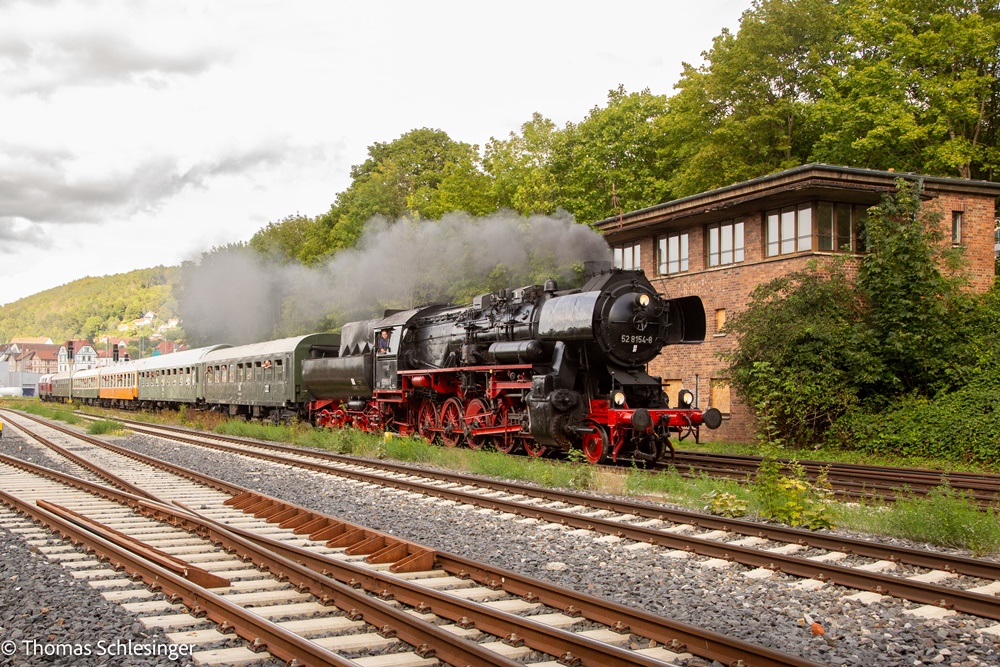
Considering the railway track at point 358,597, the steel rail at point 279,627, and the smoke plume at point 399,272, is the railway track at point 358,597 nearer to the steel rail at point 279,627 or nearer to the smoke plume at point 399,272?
the steel rail at point 279,627

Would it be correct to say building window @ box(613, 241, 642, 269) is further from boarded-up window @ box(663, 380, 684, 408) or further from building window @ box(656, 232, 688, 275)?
boarded-up window @ box(663, 380, 684, 408)

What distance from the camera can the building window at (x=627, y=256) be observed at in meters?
27.4

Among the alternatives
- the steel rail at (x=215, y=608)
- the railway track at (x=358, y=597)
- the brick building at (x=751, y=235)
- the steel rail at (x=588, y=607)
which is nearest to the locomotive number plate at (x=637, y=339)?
the brick building at (x=751, y=235)

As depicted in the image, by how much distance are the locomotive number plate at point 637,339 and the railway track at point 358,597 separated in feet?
23.0

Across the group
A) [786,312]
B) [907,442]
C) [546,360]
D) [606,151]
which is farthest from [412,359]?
[606,151]

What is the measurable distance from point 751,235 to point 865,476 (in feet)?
33.8

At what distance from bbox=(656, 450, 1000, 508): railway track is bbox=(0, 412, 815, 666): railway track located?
5.40 m

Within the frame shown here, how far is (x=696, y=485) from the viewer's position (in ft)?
36.5

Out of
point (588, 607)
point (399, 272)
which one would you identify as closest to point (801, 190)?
point (399, 272)

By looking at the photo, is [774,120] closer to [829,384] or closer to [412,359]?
[829,384]

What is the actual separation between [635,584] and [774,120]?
29947mm

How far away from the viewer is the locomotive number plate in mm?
14852

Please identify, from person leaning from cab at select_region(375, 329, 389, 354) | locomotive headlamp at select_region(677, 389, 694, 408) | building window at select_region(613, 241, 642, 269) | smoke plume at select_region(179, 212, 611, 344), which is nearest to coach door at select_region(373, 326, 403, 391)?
person leaning from cab at select_region(375, 329, 389, 354)

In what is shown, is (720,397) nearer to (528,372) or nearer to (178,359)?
(528,372)
